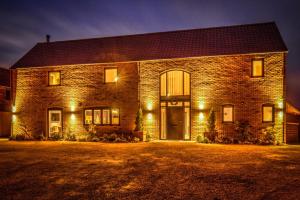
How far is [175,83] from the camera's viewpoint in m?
18.5

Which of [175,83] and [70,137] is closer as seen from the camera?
[175,83]

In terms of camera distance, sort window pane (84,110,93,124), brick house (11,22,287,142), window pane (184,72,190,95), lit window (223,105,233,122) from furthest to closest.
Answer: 1. window pane (84,110,93,124)
2. window pane (184,72,190,95)
3. lit window (223,105,233,122)
4. brick house (11,22,287,142)

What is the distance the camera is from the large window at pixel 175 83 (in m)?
18.3

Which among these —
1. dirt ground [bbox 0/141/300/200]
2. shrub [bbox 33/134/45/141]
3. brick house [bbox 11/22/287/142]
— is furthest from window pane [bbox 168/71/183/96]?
shrub [bbox 33/134/45/141]

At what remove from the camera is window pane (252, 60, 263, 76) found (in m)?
17.0

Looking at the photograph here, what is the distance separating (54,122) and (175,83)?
9.29m

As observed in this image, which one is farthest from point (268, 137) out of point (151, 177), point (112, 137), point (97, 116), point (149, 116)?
point (97, 116)

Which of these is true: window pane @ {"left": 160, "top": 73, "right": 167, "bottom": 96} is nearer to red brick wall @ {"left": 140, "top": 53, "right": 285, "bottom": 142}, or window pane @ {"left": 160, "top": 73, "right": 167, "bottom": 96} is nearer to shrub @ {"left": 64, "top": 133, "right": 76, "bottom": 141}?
red brick wall @ {"left": 140, "top": 53, "right": 285, "bottom": 142}

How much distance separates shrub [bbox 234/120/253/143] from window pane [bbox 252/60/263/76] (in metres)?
2.97

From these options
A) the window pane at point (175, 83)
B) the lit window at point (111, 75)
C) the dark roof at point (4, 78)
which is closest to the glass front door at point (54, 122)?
the lit window at point (111, 75)

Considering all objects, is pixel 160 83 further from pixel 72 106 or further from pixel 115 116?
pixel 72 106

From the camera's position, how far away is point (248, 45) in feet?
58.0

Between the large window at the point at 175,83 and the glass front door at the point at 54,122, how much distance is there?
7.77 meters

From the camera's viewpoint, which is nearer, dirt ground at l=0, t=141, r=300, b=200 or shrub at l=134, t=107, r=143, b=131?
dirt ground at l=0, t=141, r=300, b=200
